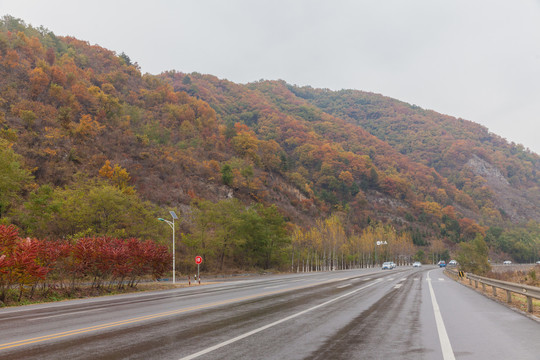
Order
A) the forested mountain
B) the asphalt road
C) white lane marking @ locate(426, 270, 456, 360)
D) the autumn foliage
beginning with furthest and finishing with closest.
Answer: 1. the forested mountain
2. the autumn foliage
3. the asphalt road
4. white lane marking @ locate(426, 270, 456, 360)

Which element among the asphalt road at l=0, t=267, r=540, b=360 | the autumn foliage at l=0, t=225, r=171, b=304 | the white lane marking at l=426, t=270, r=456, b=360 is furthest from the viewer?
the autumn foliage at l=0, t=225, r=171, b=304

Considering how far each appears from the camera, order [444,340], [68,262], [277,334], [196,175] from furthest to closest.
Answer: [196,175]
[68,262]
[277,334]
[444,340]

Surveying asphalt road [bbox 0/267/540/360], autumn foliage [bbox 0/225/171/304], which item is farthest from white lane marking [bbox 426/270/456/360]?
autumn foliage [bbox 0/225/171/304]

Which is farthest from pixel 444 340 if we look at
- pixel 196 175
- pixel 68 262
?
pixel 196 175

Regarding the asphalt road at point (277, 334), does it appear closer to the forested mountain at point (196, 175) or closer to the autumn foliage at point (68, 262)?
the autumn foliage at point (68, 262)

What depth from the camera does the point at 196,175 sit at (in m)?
91.1

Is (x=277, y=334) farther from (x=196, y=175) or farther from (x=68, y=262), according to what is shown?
(x=196, y=175)

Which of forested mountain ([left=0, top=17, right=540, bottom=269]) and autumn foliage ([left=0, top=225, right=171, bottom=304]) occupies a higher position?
forested mountain ([left=0, top=17, right=540, bottom=269])

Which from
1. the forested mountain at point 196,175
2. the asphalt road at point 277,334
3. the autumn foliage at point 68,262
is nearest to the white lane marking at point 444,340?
the asphalt road at point 277,334

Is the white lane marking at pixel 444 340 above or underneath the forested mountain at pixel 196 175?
underneath

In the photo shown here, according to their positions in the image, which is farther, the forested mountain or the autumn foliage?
the forested mountain

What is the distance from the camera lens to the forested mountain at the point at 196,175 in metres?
47.2

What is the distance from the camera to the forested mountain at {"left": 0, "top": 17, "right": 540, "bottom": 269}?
47.2 meters

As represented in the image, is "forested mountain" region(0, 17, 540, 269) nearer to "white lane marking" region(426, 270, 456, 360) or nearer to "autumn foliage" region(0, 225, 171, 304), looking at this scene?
"autumn foliage" region(0, 225, 171, 304)
